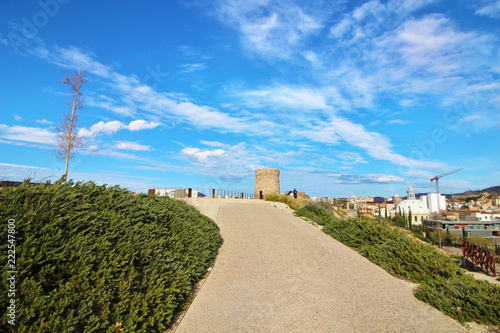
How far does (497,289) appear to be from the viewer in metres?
5.73

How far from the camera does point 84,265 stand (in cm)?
353

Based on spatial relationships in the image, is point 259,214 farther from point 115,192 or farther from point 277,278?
point 115,192

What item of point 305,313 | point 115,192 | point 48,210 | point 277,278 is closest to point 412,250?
point 277,278

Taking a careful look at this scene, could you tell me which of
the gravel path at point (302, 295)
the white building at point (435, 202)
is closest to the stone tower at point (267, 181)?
the gravel path at point (302, 295)

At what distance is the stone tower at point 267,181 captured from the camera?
37.5 meters

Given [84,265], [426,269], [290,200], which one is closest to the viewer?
[84,265]

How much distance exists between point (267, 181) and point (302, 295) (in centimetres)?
3159

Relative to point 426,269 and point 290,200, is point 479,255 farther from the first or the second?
point 290,200

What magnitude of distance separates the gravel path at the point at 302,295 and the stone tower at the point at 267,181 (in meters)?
26.9

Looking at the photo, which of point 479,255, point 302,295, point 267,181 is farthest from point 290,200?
point 302,295

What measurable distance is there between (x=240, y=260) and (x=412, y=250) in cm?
469

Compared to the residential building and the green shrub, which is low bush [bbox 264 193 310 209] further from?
the residential building

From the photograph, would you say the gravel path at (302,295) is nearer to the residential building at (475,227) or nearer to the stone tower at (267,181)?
the stone tower at (267,181)

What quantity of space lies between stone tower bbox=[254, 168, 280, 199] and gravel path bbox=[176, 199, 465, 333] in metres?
26.9
